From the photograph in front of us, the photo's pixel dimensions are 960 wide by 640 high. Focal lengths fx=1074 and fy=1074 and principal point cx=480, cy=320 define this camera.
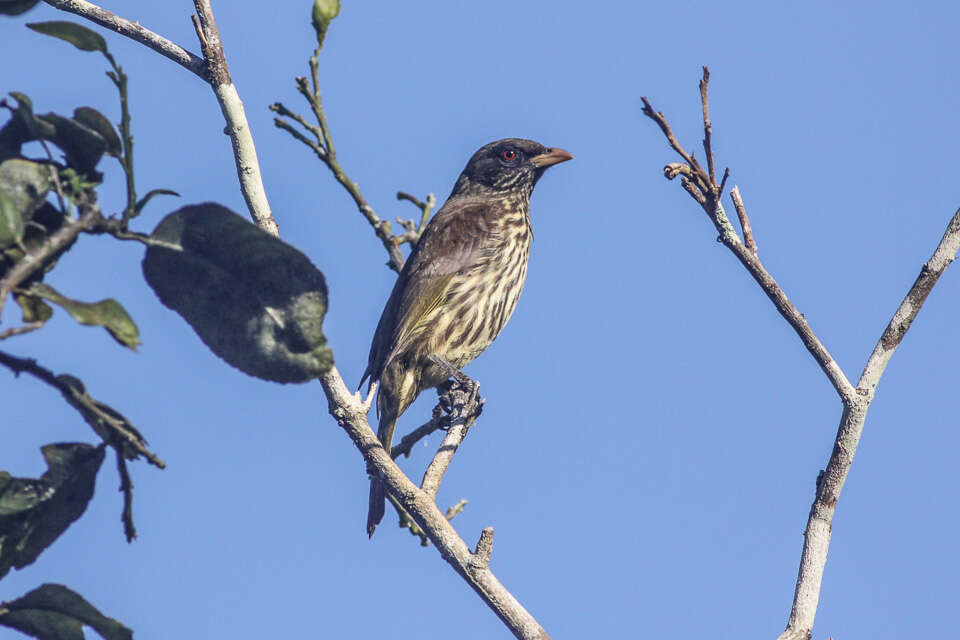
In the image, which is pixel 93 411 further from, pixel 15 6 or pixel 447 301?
pixel 447 301

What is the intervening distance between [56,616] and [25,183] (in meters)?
0.80

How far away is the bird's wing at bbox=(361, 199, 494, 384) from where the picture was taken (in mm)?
6852

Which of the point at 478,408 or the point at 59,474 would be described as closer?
the point at 59,474

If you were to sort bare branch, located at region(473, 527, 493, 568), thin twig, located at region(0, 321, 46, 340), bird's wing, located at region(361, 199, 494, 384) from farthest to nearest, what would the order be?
bird's wing, located at region(361, 199, 494, 384) → bare branch, located at region(473, 527, 493, 568) → thin twig, located at region(0, 321, 46, 340)

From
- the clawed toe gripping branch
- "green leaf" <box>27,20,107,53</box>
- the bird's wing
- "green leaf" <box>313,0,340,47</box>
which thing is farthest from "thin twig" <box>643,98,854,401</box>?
the bird's wing

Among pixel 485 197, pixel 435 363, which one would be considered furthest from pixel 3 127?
pixel 485 197

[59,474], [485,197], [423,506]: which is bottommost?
[59,474]

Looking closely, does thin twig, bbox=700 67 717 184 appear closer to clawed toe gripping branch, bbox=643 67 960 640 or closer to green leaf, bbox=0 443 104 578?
clawed toe gripping branch, bbox=643 67 960 640

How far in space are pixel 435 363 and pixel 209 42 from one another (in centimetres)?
325

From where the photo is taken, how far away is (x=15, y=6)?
1987mm

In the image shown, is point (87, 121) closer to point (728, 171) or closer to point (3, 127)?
point (3, 127)

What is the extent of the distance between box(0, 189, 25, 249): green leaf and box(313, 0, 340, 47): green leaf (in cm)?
235

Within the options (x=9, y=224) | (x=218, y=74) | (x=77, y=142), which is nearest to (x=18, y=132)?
(x=77, y=142)

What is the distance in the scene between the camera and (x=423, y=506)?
143 inches
